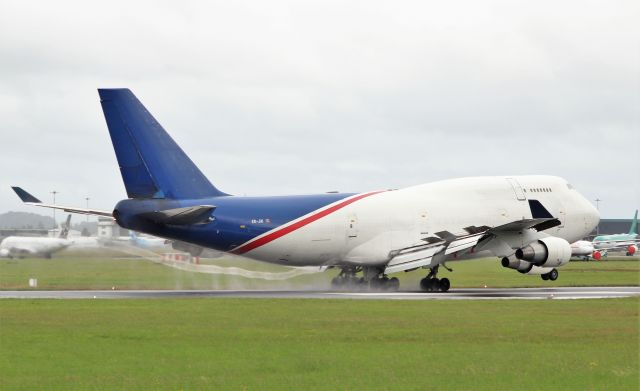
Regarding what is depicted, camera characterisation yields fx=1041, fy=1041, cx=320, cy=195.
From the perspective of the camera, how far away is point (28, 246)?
10662cm

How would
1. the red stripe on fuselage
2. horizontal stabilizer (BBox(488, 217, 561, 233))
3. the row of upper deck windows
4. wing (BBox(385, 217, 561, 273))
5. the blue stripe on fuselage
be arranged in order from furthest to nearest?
the row of upper deck windows, wing (BBox(385, 217, 561, 273)), the red stripe on fuselage, horizontal stabilizer (BBox(488, 217, 561, 233)), the blue stripe on fuselage

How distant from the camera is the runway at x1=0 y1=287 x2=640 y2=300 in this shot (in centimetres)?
4538

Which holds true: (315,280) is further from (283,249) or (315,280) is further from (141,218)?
(141,218)

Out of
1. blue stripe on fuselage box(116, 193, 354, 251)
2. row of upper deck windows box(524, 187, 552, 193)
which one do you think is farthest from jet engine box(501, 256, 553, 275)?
blue stripe on fuselage box(116, 193, 354, 251)

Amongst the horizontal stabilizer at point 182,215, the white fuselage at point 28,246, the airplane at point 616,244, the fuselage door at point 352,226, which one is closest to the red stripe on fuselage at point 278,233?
the fuselage door at point 352,226

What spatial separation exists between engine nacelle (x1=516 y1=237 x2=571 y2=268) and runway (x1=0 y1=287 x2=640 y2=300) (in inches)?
59.9

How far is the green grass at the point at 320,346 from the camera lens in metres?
19.5

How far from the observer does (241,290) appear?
53.9m

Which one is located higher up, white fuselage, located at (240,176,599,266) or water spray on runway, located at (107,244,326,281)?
white fuselage, located at (240,176,599,266)

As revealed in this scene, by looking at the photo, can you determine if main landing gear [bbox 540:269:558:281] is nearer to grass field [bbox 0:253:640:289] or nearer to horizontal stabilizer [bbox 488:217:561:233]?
horizontal stabilizer [bbox 488:217:561:233]

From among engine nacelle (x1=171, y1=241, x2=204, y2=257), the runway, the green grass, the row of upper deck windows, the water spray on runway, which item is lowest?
the green grass

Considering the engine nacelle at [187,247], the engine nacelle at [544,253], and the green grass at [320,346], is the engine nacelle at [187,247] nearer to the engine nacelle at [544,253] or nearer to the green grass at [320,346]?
the green grass at [320,346]

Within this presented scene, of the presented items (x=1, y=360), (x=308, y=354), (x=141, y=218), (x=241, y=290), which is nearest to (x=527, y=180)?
(x=241, y=290)

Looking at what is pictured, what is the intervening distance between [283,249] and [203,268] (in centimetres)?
1474
